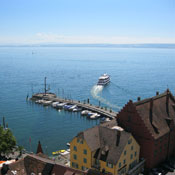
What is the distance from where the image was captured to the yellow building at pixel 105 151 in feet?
158

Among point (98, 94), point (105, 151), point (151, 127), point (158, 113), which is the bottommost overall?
point (98, 94)

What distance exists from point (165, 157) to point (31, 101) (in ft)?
351

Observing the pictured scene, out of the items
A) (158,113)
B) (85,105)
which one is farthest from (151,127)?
(85,105)

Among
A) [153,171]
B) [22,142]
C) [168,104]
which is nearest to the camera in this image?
[153,171]

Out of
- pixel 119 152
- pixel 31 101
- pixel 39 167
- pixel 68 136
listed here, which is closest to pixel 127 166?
pixel 119 152

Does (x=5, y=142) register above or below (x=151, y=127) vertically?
below

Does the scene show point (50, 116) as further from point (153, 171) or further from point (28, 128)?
point (153, 171)

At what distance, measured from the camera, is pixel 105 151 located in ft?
161

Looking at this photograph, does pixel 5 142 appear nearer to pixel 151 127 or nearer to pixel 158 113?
pixel 151 127

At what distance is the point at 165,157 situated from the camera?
62031 mm

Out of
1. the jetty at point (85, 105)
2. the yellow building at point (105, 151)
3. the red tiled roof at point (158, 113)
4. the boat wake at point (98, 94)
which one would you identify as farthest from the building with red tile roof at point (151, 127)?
the boat wake at point (98, 94)

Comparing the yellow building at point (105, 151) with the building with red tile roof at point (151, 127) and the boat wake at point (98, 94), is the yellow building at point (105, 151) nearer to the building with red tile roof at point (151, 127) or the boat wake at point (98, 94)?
the building with red tile roof at point (151, 127)

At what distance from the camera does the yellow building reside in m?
48.0

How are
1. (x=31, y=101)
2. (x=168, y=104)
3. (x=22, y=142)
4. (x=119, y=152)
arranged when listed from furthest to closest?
(x=31, y=101), (x=22, y=142), (x=168, y=104), (x=119, y=152)
